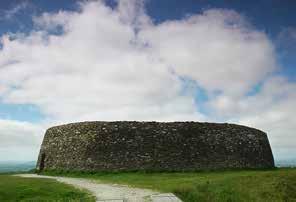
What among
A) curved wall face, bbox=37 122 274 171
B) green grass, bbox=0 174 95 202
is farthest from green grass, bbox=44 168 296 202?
curved wall face, bbox=37 122 274 171

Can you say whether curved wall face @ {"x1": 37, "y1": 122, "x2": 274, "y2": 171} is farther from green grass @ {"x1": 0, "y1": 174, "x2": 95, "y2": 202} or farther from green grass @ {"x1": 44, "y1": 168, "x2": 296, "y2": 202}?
green grass @ {"x1": 0, "y1": 174, "x2": 95, "y2": 202}

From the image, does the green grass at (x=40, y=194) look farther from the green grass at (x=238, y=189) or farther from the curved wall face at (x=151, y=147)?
the curved wall face at (x=151, y=147)

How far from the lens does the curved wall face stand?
26.6 m

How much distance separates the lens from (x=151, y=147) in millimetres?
27047

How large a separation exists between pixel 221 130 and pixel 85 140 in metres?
10.6

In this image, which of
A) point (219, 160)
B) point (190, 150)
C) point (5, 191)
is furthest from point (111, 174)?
point (5, 191)

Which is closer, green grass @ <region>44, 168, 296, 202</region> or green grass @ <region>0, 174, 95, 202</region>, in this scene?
green grass @ <region>0, 174, 95, 202</region>

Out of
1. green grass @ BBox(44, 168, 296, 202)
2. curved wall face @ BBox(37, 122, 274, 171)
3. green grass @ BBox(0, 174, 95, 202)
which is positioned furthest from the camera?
curved wall face @ BBox(37, 122, 274, 171)

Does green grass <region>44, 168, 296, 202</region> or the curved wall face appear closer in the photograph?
green grass <region>44, 168, 296, 202</region>

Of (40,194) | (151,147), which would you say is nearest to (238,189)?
(40,194)

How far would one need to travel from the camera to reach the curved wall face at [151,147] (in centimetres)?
2656

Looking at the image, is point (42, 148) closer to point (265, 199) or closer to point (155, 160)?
point (155, 160)

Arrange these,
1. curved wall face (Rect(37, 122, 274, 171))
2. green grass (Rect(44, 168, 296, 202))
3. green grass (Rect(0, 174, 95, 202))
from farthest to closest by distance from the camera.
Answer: curved wall face (Rect(37, 122, 274, 171)) → green grass (Rect(44, 168, 296, 202)) → green grass (Rect(0, 174, 95, 202))

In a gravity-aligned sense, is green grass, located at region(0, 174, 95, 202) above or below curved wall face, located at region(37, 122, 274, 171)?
below
